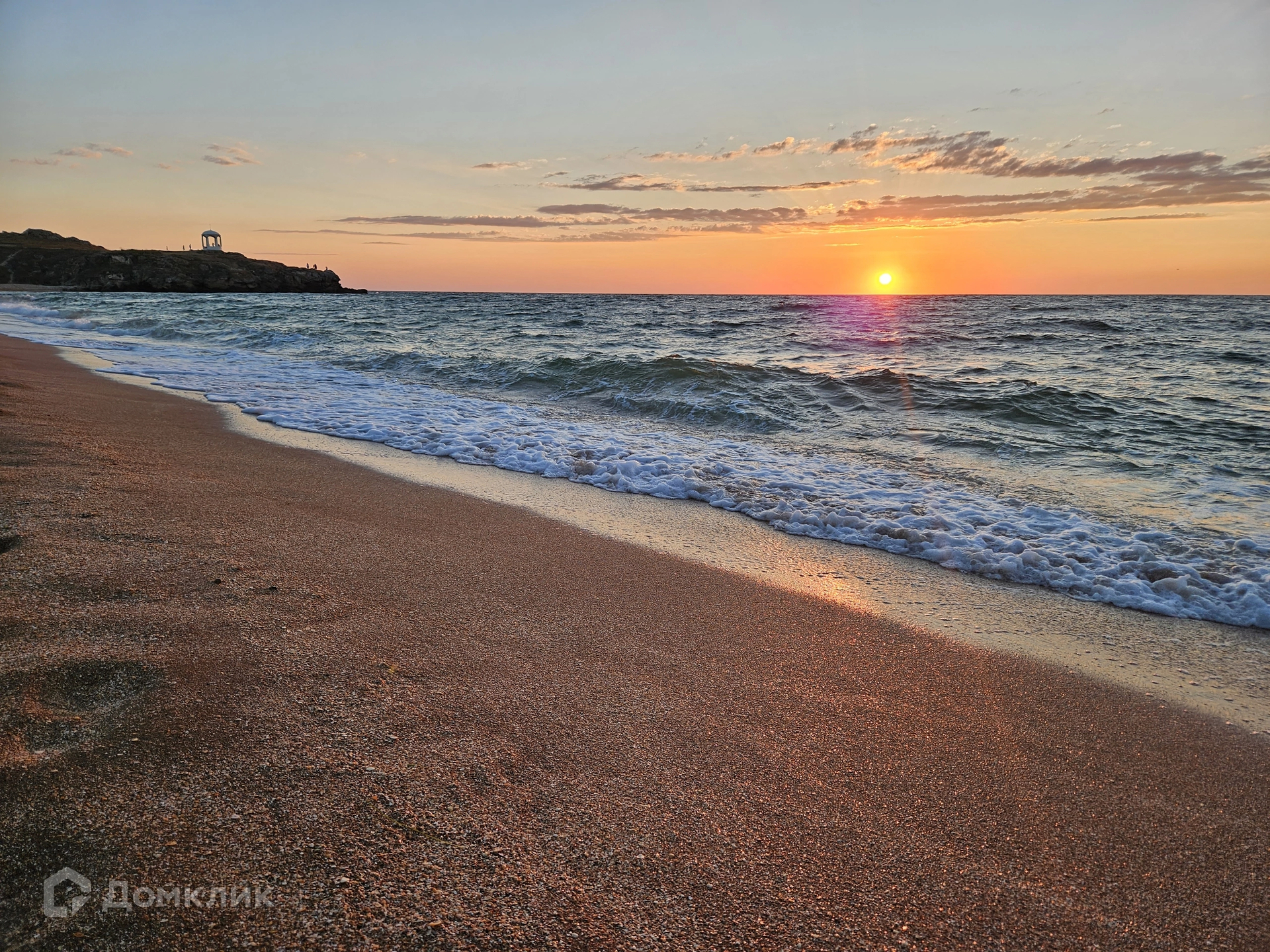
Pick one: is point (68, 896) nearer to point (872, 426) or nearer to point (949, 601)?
point (949, 601)

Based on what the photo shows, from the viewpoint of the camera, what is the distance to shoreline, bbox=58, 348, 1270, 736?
3.03m

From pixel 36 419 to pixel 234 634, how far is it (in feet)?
17.0

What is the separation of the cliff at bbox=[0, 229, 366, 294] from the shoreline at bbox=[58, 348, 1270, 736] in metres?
78.0

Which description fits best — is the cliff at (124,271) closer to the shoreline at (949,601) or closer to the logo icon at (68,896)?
the shoreline at (949,601)

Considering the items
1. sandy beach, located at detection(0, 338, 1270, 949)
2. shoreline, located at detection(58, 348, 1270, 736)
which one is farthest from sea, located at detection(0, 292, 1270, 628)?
sandy beach, located at detection(0, 338, 1270, 949)

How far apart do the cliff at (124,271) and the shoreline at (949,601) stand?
78.0 meters

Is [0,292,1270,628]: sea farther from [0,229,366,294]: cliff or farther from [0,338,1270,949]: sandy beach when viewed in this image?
[0,229,366,294]: cliff

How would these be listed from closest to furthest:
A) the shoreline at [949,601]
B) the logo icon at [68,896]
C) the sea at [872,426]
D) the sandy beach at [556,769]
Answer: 1. the logo icon at [68,896]
2. the sandy beach at [556,769]
3. the shoreline at [949,601]
4. the sea at [872,426]

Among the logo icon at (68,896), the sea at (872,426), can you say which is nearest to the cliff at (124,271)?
the sea at (872,426)

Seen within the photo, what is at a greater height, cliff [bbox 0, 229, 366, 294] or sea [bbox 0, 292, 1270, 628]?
cliff [bbox 0, 229, 366, 294]

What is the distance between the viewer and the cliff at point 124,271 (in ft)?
216

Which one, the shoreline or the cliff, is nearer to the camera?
the shoreline

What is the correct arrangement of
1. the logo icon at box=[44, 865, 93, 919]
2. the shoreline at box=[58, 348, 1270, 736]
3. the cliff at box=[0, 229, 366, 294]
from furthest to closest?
the cliff at box=[0, 229, 366, 294], the shoreline at box=[58, 348, 1270, 736], the logo icon at box=[44, 865, 93, 919]

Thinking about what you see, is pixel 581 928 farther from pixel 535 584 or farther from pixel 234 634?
pixel 535 584
